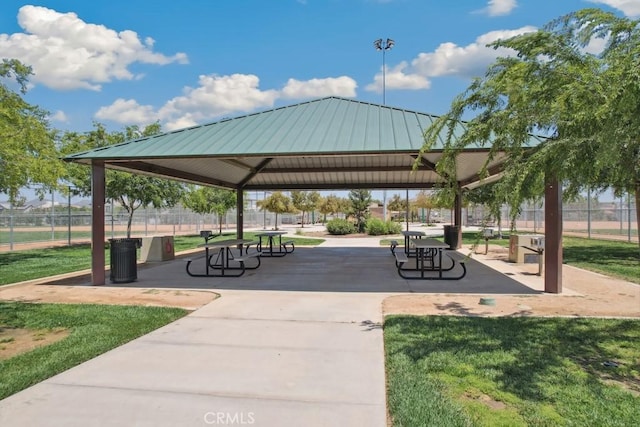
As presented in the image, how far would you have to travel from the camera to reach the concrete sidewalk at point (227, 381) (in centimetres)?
375

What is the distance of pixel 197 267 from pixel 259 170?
5.02m

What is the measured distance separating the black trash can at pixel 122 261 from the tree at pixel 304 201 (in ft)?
107

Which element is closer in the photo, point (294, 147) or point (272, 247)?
point (294, 147)

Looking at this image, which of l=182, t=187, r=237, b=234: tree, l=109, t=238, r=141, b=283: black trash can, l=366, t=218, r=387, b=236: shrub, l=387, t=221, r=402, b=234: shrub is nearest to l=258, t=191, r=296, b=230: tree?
l=182, t=187, r=237, b=234: tree

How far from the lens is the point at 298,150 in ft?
31.0

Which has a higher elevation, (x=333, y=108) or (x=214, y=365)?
(x=333, y=108)

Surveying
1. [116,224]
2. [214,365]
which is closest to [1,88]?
[214,365]

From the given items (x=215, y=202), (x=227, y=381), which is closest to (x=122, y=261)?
(x=227, y=381)

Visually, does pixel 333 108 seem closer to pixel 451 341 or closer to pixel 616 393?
pixel 451 341

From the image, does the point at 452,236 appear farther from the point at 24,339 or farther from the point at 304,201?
the point at 304,201

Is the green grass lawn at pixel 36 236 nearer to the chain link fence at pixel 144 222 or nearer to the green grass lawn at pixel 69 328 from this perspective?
the chain link fence at pixel 144 222

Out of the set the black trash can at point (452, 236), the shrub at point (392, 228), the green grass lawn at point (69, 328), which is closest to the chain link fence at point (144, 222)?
the black trash can at point (452, 236)

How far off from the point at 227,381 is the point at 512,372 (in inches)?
111

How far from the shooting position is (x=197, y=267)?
550 inches
